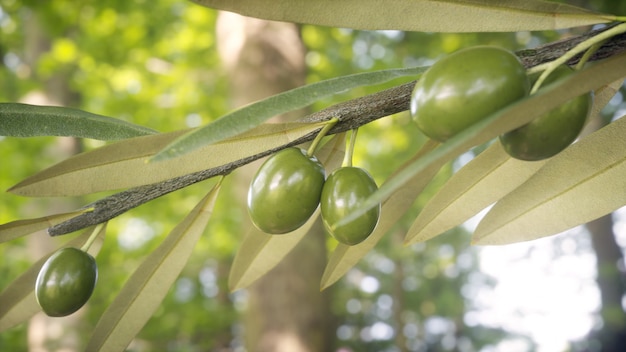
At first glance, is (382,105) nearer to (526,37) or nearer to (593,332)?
(526,37)

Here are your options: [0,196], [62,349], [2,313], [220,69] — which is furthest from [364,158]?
[2,313]

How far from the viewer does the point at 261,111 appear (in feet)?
1.58

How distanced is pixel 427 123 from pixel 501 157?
10.8 inches

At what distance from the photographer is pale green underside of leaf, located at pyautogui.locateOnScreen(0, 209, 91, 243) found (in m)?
0.73

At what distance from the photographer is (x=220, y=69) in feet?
18.4

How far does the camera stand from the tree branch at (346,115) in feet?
1.72

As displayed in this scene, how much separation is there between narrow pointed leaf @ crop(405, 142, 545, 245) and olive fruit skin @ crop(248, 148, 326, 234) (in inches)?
7.6

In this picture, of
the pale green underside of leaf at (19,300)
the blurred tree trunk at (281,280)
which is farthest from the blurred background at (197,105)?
the pale green underside of leaf at (19,300)

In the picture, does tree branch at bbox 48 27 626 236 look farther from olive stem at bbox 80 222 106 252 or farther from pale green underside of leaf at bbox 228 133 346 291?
pale green underside of leaf at bbox 228 133 346 291

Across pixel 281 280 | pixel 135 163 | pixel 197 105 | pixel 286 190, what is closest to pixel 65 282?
pixel 135 163

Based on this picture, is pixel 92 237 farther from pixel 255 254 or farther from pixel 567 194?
pixel 567 194

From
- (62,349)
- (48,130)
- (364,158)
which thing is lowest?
(48,130)

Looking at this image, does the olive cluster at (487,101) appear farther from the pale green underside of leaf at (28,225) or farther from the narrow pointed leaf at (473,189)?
the pale green underside of leaf at (28,225)

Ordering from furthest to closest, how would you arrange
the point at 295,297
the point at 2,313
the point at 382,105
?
the point at 295,297 < the point at 2,313 < the point at 382,105
